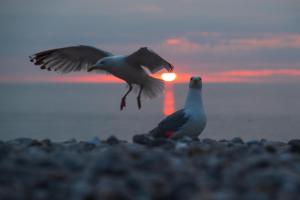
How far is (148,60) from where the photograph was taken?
12.5 meters

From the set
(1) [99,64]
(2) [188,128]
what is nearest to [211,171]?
(2) [188,128]

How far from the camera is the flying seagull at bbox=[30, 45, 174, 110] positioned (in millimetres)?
12508

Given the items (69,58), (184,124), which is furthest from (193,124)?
(69,58)

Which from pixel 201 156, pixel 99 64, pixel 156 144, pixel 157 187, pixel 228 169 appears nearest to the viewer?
pixel 157 187

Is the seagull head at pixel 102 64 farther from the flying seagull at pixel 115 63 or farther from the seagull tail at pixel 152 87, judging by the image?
the seagull tail at pixel 152 87

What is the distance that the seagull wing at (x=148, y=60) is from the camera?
11870 millimetres

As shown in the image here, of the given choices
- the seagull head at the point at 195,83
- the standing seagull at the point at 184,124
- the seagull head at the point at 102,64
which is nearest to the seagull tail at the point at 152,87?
the seagull head at the point at 102,64

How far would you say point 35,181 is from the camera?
501cm

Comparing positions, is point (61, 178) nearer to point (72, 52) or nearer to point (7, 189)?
point (7, 189)

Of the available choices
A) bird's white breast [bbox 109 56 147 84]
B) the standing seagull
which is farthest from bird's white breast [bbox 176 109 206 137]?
bird's white breast [bbox 109 56 147 84]

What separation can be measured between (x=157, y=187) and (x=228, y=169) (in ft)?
2.38

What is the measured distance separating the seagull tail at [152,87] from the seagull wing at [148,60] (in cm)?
34

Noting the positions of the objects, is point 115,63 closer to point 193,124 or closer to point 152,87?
point 152,87

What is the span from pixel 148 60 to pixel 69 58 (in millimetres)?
1884
